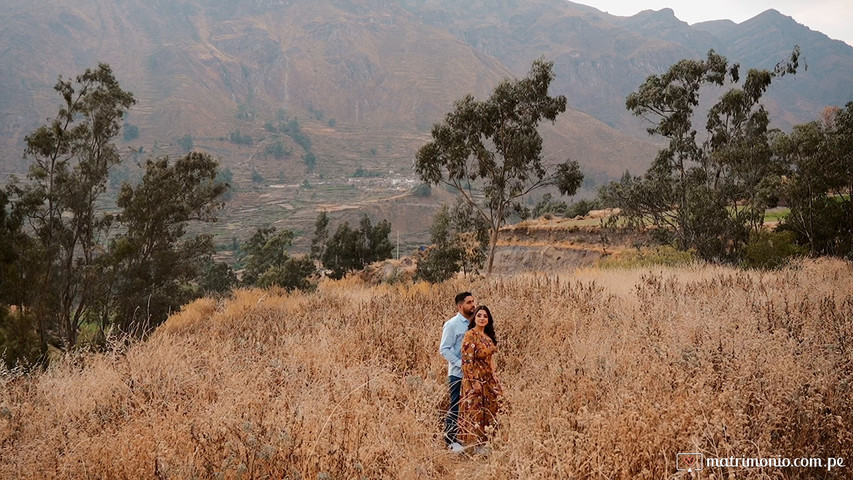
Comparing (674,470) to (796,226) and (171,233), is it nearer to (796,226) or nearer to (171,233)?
(796,226)

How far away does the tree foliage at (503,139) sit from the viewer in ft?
67.2

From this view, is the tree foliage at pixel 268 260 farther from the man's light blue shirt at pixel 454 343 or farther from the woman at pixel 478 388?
the woman at pixel 478 388

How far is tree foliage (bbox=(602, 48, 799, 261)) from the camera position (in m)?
22.8

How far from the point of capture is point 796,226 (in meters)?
20.8

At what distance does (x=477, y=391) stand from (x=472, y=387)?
0.06 m

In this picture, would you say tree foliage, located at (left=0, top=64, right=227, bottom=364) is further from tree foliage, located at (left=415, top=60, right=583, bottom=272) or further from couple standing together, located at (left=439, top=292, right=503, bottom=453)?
couple standing together, located at (left=439, top=292, right=503, bottom=453)

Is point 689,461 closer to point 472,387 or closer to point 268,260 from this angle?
point 472,387

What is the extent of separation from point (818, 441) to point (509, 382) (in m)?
2.66

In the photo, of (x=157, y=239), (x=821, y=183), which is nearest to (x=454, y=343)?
(x=821, y=183)

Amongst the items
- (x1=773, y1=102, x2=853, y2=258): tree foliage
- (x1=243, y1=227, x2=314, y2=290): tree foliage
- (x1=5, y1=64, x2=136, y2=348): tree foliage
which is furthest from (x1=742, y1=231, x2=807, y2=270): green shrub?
(x1=243, y1=227, x2=314, y2=290): tree foliage

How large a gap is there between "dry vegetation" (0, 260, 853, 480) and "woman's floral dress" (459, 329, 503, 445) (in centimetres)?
29

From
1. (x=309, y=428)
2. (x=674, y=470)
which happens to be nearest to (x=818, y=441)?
(x=674, y=470)

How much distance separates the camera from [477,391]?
4.64 metres

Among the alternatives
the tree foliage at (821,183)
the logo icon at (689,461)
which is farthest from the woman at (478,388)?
the tree foliage at (821,183)
